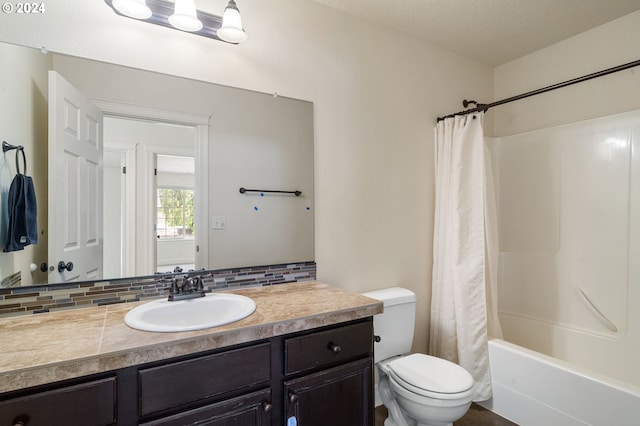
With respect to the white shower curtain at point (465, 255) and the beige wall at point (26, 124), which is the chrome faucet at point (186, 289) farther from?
the white shower curtain at point (465, 255)

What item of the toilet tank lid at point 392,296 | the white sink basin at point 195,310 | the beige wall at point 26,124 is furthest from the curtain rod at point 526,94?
the beige wall at point 26,124

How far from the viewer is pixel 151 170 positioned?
1472 millimetres

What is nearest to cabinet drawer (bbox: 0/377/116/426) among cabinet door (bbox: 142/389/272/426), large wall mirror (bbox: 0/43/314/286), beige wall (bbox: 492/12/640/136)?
cabinet door (bbox: 142/389/272/426)

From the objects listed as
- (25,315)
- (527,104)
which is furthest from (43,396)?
(527,104)

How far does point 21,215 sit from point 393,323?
1835 mm

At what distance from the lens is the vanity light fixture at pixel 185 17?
1.33 metres

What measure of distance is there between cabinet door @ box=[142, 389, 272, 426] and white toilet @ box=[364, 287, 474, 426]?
0.82 meters

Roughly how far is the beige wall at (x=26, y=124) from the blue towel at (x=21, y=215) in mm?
18

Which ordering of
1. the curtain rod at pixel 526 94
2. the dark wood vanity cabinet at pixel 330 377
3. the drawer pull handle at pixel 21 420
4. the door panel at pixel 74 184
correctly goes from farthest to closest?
the curtain rod at pixel 526 94, the door panel at pixel 74 184, the dark wood vanity cabinet at pixel 330 377, the drawer pull handle at pixel 21 420

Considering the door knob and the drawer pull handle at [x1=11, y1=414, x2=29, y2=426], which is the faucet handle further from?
the drawer pull handle at [x1=11, y1=414, x2=29, y2=426]

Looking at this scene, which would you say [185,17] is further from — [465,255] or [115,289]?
[465,255]

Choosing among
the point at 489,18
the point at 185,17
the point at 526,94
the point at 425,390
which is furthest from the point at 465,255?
the point at 185,17

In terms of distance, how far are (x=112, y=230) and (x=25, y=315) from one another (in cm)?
42

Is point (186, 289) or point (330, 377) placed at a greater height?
point (186, 289)
